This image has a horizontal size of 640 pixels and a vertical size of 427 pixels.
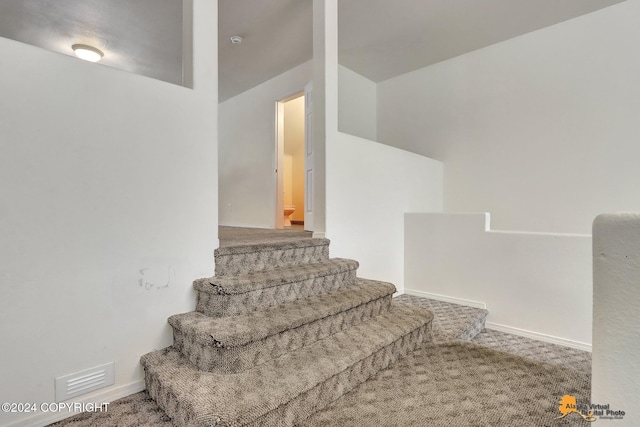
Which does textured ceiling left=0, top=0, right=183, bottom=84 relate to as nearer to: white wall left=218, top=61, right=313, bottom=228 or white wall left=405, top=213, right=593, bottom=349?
white wall left=218, top=61, right=313, bottom=228

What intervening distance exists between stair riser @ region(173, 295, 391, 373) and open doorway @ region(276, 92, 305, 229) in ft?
8.85

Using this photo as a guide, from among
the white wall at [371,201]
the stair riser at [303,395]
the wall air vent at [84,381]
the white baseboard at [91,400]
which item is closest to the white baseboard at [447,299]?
the white wall at [371,201]

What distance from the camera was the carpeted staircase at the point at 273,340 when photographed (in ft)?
4.25

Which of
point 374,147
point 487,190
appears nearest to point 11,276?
point 374,147

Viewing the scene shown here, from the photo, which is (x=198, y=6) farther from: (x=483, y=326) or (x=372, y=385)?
(x=483, y=326)

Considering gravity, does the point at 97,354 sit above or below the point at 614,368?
below

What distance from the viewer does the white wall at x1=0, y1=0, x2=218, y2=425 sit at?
136 centimetres

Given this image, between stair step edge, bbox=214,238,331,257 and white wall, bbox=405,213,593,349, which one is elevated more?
stair step edge, bbox=214,238,331,257

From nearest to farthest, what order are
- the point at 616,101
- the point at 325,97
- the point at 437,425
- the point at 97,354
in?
1. the point at 437,425
2. the point at 97,354
3. the point at 325,97
4. the point at 616,101

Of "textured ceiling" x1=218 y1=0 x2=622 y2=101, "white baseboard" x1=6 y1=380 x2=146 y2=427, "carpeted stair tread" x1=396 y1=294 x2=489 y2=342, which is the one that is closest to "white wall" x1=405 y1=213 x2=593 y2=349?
"carpeted stair tread" x1=396 y1=294 x2=489 y2=342

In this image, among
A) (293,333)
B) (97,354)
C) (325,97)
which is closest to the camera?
(97,354)

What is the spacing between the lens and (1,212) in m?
Result: 1.33

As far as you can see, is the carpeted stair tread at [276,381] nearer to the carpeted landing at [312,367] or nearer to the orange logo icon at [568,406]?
the carpeted landing at [312,367]

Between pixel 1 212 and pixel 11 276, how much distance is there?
283 millimetres
